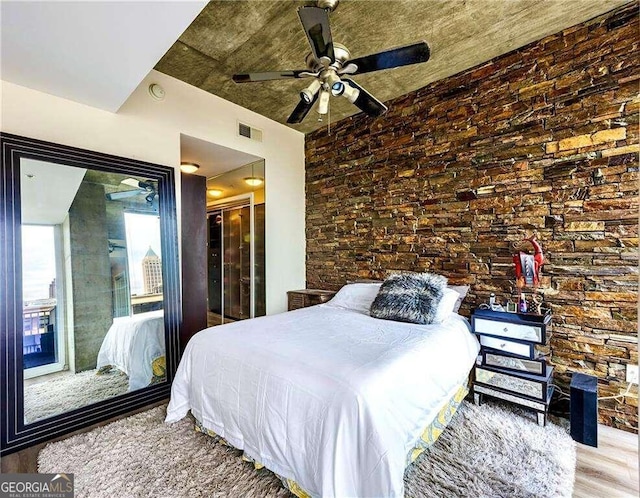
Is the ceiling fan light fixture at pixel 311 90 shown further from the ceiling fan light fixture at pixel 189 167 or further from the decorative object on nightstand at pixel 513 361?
the ceiling fan light fixture at pixel 189 167

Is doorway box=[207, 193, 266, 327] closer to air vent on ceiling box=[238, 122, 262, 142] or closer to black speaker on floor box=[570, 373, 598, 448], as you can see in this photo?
air vent on ceiling box=[238, 122, 262, 142]

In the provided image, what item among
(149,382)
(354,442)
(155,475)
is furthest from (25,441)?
(354,442)

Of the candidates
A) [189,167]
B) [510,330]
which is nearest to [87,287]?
[189,167]

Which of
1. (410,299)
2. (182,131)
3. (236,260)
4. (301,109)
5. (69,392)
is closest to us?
(69,392)

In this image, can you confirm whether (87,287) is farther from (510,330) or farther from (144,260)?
(510,330)

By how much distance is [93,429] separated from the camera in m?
2.24

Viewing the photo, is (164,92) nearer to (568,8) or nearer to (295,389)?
(295,389)

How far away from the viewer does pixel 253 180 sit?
166 inches

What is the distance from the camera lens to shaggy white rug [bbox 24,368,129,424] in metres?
2.11

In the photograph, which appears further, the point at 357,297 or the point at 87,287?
the point at 357,297

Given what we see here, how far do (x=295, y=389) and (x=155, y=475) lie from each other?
1019mm

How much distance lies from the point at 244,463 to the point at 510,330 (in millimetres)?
2152

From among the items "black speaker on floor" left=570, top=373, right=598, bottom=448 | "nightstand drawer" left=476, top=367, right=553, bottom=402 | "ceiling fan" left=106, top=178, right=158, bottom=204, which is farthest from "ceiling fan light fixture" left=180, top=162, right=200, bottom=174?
"black speaker on floor" left=570, top=373, right=598, bottom=448

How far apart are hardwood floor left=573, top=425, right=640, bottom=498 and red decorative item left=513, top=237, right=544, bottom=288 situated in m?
1.14
